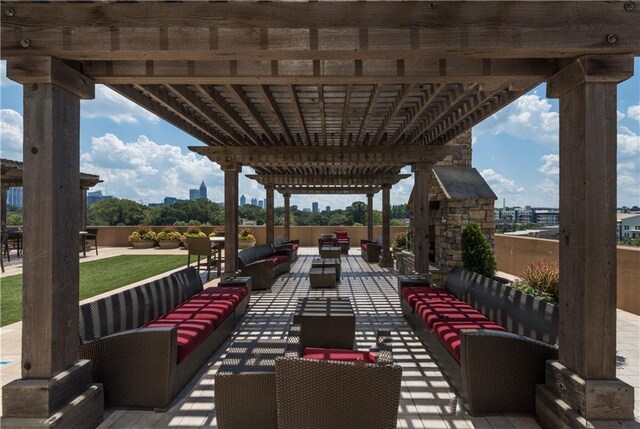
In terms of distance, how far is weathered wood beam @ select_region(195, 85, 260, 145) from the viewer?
425 cm

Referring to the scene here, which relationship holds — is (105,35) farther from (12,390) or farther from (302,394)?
(302,394)

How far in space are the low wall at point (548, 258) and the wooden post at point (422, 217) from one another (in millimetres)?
2957

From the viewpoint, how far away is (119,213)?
43.8 metres

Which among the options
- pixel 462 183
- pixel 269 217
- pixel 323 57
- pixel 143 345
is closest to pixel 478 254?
pixel 462 183

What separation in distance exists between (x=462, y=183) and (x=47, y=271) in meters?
7.82

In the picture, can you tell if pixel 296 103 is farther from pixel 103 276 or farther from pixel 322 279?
pixel 103 276

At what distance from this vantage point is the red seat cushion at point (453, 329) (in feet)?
10.1

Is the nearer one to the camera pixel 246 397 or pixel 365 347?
pixel 246 397

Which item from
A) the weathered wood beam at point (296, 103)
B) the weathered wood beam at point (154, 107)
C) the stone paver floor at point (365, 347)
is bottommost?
the stone paver floor at point (365, 347)

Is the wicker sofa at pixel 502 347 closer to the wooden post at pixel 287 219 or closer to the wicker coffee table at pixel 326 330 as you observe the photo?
the wicker coffee table at pixel 326 330

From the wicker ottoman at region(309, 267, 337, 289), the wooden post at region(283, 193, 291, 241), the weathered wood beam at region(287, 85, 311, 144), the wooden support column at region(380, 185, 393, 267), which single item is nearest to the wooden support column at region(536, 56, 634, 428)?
the weathered wood beam at region(287, 85, 311, 144)

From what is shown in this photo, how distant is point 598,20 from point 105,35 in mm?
3343

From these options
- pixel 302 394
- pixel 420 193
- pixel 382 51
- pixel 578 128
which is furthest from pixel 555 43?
pixel 420 193

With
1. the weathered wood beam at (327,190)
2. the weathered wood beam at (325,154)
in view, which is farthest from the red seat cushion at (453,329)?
the weathered wood beam at (327,190)
